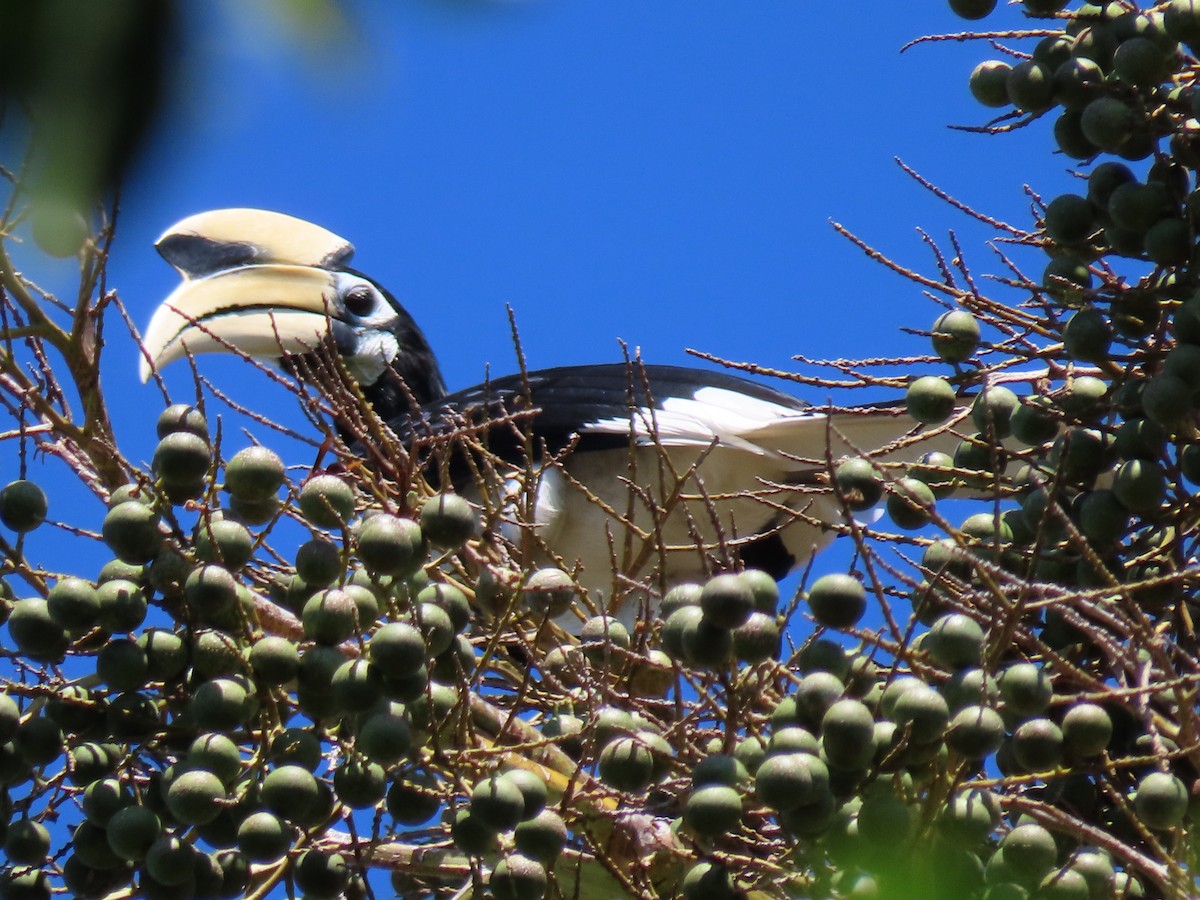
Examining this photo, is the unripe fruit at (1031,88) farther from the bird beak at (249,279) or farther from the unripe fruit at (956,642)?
the bird beak at (249,279)

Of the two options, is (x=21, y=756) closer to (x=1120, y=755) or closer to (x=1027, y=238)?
(x=1120, y=755)

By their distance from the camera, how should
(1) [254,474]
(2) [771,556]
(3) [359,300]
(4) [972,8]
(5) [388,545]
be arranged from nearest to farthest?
1. (5) [388,545]
2. (1) [254,474]
3. (4) [972,8]
4. (2) [771,556]
5. (3) [359,300]

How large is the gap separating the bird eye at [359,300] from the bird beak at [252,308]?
0.21 m

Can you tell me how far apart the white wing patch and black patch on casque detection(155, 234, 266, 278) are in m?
1.10

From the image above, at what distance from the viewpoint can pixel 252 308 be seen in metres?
3.81

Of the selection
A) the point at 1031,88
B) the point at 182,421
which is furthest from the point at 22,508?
the point at 1031,88

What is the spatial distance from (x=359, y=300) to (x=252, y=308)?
484mm

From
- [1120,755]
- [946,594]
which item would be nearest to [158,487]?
[946,594]

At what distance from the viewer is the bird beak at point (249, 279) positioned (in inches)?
146

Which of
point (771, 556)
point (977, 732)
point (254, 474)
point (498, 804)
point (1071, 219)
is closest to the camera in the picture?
point (977, 732)

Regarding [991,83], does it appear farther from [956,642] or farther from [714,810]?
[714,810]

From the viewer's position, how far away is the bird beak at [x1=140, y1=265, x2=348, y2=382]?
11.9 feet

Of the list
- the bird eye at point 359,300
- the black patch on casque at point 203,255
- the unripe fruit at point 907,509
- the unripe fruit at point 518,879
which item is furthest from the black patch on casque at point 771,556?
the unripe fruit at point 518,879

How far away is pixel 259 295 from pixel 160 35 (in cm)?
341
